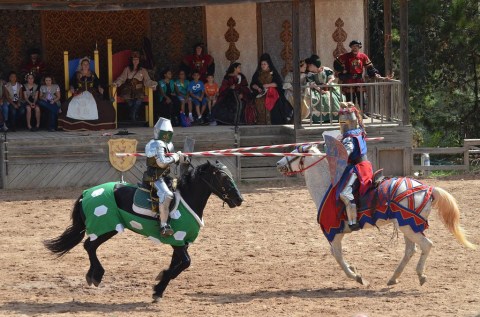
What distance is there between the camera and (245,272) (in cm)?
1227

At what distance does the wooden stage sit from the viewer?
59.5 ft

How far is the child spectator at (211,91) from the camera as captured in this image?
65.2 feet

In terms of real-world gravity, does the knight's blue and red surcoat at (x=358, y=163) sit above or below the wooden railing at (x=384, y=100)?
below

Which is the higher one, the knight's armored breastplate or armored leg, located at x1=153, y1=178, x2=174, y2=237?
the knight's armored breastplate

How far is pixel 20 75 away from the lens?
20.0m

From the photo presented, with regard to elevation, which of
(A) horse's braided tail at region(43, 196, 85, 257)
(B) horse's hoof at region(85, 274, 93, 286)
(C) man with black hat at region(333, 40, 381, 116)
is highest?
(C) man with black hat at region(333, 40, 381, 116)

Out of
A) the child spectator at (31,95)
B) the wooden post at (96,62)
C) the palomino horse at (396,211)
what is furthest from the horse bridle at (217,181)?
the child spectator at (31,95)

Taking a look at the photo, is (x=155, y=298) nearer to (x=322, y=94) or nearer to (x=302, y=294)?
(x=302, y=294)

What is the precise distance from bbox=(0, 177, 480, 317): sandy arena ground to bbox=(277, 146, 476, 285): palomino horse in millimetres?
403

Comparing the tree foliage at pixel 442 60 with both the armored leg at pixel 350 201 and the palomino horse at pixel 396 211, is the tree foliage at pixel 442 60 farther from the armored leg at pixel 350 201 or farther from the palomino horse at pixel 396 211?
the armored leg at pixel 350 201

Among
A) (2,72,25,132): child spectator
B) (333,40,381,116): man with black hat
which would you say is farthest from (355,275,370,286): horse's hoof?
(2,72,25,132): child spectator

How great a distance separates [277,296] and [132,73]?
928cm

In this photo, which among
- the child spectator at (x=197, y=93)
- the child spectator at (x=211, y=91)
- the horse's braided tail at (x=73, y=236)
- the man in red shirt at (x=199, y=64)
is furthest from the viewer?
the man in red shirt at (x=199, y=64)

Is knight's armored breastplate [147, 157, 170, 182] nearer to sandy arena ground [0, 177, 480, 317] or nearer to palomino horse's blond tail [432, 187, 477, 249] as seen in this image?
sandy arena ground [0, 177, 480, 317]
